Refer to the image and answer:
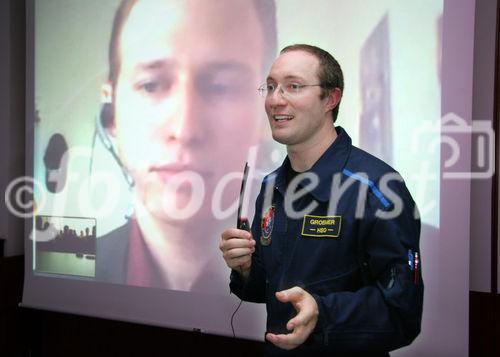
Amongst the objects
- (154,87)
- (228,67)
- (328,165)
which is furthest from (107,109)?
(328,165)

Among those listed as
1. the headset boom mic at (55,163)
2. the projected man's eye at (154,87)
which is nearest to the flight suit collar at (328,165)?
the projected man's eye at (154,87)

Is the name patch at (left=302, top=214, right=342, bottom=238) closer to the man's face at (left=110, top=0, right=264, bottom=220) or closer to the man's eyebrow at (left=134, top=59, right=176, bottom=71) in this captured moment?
the man's face at (left=110, top=0, right=264, bottom=220)

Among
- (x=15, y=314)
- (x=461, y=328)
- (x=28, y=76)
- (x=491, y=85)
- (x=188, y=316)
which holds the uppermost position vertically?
(x=28, y=76)

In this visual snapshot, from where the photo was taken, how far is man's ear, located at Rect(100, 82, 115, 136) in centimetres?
260

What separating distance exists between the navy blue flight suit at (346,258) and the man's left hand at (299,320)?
0.13 feet

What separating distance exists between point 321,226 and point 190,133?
50.0 inches

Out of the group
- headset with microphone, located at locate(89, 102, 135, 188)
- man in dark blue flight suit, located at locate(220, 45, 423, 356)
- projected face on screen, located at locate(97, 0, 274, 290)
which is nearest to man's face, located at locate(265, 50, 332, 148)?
man in dark blue flight suit, located at locate(220, 45, 423, 356)

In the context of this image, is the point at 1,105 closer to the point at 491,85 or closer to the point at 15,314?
the point at 15,314

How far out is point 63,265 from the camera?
279cm

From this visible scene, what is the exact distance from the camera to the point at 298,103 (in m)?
1.38

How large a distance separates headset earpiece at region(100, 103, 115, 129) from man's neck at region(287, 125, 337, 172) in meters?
1.55

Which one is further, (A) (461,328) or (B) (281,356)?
(A) (461,328)

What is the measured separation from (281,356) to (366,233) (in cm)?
45

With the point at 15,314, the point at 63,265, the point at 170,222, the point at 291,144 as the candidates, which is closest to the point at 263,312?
the point at 170,222
